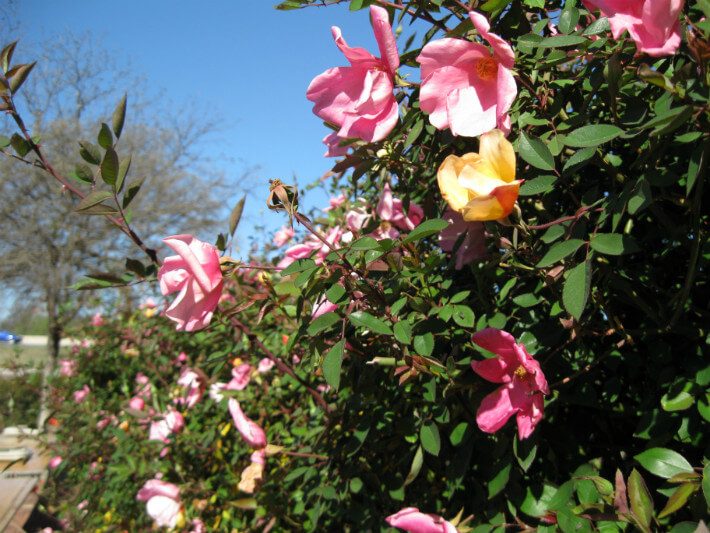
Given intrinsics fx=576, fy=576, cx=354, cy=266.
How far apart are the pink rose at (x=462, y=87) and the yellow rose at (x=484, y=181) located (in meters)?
0.05

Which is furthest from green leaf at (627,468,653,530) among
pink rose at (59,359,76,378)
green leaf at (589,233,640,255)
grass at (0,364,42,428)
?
pink rose at (59,359,76,378)

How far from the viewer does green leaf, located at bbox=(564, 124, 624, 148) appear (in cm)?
65

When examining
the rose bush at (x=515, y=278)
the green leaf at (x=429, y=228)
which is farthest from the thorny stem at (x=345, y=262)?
the green leaf at (x=429, y=228)

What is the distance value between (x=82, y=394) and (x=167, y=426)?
1709mm

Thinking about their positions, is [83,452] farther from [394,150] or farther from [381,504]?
[394,150]

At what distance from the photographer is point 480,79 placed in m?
0.76

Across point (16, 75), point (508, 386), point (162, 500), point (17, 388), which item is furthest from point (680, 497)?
point (17, 388)

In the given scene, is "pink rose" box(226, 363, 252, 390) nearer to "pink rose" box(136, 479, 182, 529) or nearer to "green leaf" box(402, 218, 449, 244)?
"pink rose" box(136, 479, 182, 529)

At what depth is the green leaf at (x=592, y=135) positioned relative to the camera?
65 centimetres

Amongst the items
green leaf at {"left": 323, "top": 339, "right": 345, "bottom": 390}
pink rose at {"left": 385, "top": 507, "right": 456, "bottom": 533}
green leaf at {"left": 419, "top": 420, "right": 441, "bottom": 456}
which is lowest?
pink rose at {"left": 385, "top": 507, "right": 456, "bottom": 533}

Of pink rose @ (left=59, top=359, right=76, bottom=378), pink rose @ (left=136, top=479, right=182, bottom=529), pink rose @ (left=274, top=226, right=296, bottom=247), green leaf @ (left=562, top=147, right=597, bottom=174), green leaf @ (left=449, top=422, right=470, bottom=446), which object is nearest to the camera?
green leaf @ (left=562, top=147, right=597, bottom=174)

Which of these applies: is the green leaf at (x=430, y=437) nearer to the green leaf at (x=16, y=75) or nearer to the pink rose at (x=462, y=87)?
the pink rose at (x=462, y=87)

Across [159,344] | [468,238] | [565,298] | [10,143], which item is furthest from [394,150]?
[159,344]

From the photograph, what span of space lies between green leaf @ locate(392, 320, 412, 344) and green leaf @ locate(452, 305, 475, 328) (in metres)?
0.07
